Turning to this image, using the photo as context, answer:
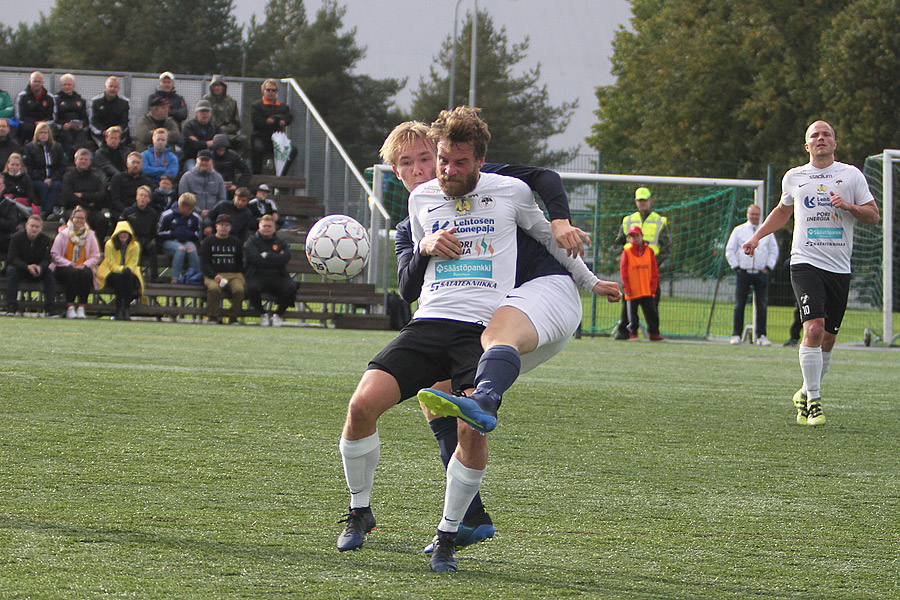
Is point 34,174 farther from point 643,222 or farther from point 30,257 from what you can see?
point 643,222

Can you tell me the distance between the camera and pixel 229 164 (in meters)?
17.2

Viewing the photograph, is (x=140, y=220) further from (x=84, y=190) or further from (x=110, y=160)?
(x=110, y=160)

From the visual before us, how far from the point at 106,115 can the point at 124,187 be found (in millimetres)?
2154

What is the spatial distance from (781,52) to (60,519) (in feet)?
115

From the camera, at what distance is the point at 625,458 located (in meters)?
5.33

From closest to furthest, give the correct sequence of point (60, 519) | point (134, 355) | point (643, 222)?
point (60, 519)
point (134, 355)
point (643, 222)

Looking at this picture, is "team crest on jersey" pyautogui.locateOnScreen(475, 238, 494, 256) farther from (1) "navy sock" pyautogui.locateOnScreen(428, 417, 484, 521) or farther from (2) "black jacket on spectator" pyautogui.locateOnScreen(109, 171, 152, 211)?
(2) "black jacket on spectator" pyautogui.locateOnScreen(109, 171, 152, 211)

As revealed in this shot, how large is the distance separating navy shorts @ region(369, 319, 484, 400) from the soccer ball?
31.6 ft

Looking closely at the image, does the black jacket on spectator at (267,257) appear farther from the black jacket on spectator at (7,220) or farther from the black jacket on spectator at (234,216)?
the black jacket on spectator at (7,220)

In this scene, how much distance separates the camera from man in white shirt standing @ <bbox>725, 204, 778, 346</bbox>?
1516 centimetres

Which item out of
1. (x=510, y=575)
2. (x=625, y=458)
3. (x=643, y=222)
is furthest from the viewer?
(x=643, y=222)

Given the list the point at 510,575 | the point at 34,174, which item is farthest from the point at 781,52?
the point at 510,575

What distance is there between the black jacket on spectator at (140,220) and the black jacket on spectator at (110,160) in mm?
1016

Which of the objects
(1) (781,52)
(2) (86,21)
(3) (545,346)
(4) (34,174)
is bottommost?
(3) (545,346)
